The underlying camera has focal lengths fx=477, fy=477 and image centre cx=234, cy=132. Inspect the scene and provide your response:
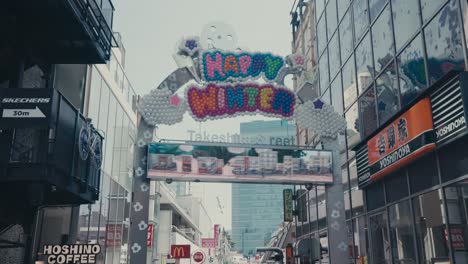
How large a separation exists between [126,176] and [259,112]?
11281 mm

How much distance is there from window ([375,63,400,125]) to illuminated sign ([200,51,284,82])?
4.25 meters

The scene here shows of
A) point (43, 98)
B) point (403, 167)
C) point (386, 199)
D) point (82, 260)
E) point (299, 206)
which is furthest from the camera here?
point (299, 206)

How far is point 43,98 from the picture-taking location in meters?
10.3

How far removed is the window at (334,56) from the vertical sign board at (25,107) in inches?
595

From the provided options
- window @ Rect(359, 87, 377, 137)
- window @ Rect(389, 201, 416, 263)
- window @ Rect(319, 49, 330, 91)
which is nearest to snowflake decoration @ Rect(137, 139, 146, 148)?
window @ Rect(359, 87, 377, 137)

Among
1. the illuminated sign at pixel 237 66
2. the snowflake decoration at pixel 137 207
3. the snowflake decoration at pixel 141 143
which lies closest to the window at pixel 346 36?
the illuminated sign at pixel 237 66

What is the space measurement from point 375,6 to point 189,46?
710 centimetres

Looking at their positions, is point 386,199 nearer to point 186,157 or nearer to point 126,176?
point 186,157

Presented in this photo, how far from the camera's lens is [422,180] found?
13734mm

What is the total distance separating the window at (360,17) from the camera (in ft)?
60.7

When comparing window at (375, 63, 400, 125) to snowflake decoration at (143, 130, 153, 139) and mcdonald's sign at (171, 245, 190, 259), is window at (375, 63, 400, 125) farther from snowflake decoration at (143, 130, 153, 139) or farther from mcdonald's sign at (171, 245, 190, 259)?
mcdonald's sign at (171, 245, 190, 259)

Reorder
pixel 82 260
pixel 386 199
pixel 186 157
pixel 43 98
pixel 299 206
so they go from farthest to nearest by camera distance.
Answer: pixel 299 206 < pixel 186 157 < pixel 386 199 < pixel 82 260 < pixel 43 98

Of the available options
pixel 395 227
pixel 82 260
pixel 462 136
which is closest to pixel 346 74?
pixel 395 227

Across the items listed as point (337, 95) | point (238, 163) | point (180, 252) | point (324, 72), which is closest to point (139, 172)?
point (238, 163)
